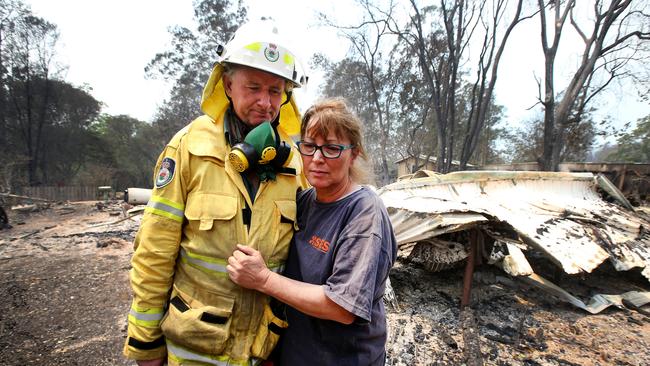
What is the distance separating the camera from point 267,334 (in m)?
1.37

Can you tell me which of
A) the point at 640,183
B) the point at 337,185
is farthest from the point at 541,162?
the point at 337,185

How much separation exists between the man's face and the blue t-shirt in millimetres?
512

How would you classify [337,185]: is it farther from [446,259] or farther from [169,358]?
[446,259]

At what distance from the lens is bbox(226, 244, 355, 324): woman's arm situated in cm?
108

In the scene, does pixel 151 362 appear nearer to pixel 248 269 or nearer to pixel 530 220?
pixel 248 269

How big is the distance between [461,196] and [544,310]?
205cm

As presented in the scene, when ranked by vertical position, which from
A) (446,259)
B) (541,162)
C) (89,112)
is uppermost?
(89,112)

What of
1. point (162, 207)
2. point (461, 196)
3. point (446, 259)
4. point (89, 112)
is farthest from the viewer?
point (89, 112)

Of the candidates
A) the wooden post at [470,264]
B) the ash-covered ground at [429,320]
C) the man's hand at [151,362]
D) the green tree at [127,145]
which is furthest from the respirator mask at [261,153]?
the green tree at [127,145]

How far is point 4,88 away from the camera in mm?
20625

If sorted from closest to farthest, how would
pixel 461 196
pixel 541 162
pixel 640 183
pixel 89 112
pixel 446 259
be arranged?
pixel 446 259 → pixel 461 196 → pixel 640 183 → pixel 541 162 → pixel 89 112

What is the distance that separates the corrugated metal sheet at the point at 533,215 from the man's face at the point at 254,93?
3148 mm

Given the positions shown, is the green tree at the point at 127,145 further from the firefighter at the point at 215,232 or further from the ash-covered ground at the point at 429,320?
the firefighter at the point at 215,232

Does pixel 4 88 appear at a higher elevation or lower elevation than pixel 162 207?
higher
